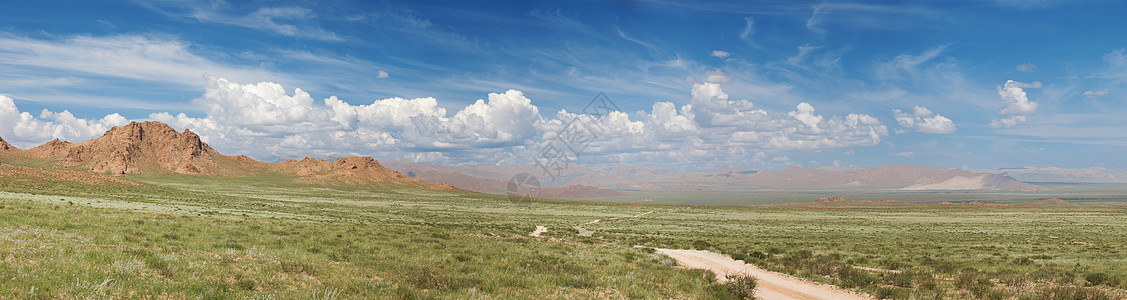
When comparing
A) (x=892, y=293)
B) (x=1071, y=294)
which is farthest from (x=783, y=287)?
(x=1071, y=294)

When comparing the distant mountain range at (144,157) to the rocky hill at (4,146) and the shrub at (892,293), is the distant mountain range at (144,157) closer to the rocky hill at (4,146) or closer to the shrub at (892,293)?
the rocky hill at (4,146)

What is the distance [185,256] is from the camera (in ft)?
44.2

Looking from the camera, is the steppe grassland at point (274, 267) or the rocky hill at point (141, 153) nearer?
the steppe grassland at point (274, 267)

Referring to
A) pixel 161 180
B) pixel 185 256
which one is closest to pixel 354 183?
pixel 161 180

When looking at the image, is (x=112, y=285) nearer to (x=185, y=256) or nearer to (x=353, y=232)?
(x=185, y=256)

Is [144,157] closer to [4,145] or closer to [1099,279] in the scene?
[4,145]

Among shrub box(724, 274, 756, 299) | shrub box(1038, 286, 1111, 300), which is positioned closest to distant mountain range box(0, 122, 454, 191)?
shrub box(724, 274, 756, 299)

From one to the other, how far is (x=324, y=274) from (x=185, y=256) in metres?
3.95

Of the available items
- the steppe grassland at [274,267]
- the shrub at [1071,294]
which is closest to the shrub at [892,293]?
the shrub at [1071,294]

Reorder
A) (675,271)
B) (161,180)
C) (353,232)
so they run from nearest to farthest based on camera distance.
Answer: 1. (675,271)
2. (353,232)
3. (161,180)

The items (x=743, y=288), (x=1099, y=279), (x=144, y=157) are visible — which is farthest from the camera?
(x=144, y=157)

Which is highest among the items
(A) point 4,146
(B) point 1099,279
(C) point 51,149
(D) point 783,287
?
(A) point 4,146

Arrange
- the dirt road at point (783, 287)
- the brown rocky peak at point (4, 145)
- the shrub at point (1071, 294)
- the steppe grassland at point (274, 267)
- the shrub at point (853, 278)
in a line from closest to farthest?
the steppe grassland at point (274, 267) < the shrub at point (1071, 294) < the dirt road at point (783, 287) < the shrub at point (853, 278) < the brown rocky peak at point (4, 145)

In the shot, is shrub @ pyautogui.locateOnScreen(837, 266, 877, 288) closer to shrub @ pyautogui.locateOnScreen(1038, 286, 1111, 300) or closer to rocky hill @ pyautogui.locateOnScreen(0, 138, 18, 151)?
shrub @ pyautogui.locateOnScreen(1038, 286, 1111, 300)
